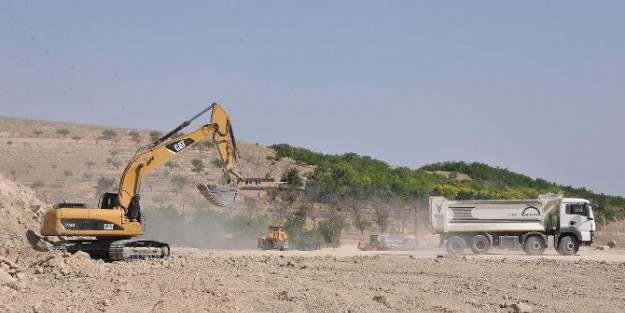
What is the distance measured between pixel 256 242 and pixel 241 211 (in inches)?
466

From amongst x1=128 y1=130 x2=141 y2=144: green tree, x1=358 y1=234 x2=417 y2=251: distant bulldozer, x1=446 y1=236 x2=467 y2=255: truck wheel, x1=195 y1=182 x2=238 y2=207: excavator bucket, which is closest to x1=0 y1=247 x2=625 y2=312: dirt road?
x1=195 y1=182 x2=238 y2=207: excavator bucket

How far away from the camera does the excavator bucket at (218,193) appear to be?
85.8 feet

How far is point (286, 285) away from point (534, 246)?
19.9 metres

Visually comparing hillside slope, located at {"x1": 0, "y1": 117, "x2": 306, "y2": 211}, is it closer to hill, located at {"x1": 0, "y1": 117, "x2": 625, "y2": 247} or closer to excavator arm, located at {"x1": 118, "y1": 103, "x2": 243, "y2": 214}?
hill, located at {"x1": 0, "y1": 117, "x2": 625, "y2": 247}

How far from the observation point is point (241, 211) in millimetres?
61500

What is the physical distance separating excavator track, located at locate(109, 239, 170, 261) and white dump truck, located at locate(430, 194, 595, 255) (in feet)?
49.7

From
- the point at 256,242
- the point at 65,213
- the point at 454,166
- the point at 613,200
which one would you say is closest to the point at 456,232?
the point at 256,242

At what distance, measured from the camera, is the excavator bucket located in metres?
26.1

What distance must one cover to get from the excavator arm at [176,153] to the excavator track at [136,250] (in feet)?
3.18

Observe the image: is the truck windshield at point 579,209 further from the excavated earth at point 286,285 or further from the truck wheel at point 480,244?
the excavated earth at point 286,285

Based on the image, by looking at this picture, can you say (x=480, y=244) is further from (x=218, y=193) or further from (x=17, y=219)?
(x=17, y=219)

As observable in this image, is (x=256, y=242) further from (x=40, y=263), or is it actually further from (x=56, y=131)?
(x=56, y=131)

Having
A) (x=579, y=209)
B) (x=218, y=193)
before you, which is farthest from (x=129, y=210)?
(x=579, y=209)

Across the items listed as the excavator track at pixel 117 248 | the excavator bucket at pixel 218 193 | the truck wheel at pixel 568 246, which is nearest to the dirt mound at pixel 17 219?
the excavator track at pixel 117 248
